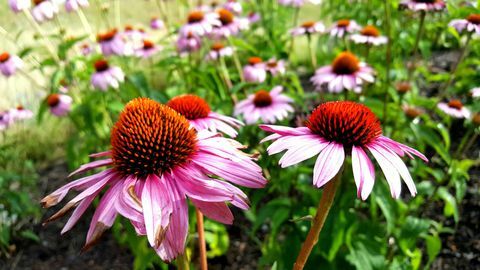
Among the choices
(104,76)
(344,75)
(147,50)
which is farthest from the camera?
(147,50)

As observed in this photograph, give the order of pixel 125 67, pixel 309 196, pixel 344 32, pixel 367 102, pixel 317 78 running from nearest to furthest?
1. pixel 309 196
2. pixel 367 102
3. pixel 317 78
4. pixel 344 32
5. pixel 125 67

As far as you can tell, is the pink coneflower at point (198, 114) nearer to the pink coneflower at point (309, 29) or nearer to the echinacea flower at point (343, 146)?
the echinacea flower at point (343, 146)

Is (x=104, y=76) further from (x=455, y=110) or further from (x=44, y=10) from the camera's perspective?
(x=455, y=110)

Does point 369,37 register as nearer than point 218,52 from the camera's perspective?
Yes

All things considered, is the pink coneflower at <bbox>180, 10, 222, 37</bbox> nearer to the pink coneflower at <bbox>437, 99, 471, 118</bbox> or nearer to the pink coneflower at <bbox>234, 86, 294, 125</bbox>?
the pink coneflower at <bbox>234, 86, 294, 125</bbox>

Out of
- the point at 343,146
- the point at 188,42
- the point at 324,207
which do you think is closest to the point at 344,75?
the point at 188,42

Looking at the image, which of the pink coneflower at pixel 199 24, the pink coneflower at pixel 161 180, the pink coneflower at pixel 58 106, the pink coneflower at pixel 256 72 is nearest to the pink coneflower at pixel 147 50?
the pink coneflower at pixel 199 24

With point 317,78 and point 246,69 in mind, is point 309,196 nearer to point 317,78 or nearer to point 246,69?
point 317,78

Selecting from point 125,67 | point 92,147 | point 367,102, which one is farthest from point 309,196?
point 125,67
